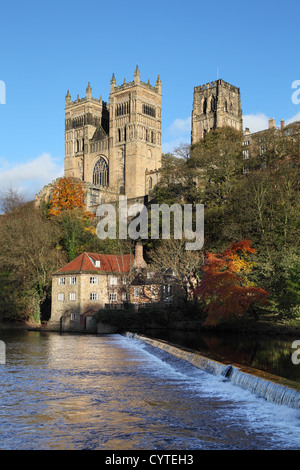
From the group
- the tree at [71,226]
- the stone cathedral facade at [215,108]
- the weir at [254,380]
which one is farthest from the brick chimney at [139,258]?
the stone cathedral facade at [215,108]

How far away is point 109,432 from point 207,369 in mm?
9092

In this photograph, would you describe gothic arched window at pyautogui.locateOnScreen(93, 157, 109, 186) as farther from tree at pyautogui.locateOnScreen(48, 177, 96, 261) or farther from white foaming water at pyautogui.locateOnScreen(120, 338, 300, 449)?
white foaming water at pyautogui.locateOnScreen(120, 338, 300, 449)

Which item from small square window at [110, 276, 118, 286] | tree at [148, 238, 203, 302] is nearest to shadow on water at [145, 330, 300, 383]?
tree at [148, 238, 203, 302]

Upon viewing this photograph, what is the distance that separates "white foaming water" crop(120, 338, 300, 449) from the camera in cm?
1272

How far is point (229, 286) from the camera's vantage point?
121 feet

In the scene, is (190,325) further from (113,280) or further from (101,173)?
(101,173)

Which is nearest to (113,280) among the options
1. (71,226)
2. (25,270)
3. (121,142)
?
(25,270)

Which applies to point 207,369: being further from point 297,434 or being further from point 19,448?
point 19,448

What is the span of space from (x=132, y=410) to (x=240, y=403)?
3.18 metres

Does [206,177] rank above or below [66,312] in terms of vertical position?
above

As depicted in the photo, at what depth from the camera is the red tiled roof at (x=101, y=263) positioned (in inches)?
1957

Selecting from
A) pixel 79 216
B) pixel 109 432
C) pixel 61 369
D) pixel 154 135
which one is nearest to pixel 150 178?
pixel 154 135

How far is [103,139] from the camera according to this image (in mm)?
124688

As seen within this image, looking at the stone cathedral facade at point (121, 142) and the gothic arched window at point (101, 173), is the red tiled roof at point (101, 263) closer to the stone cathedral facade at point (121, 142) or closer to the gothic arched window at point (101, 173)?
the stone cathedral facade at point (121, 142)
